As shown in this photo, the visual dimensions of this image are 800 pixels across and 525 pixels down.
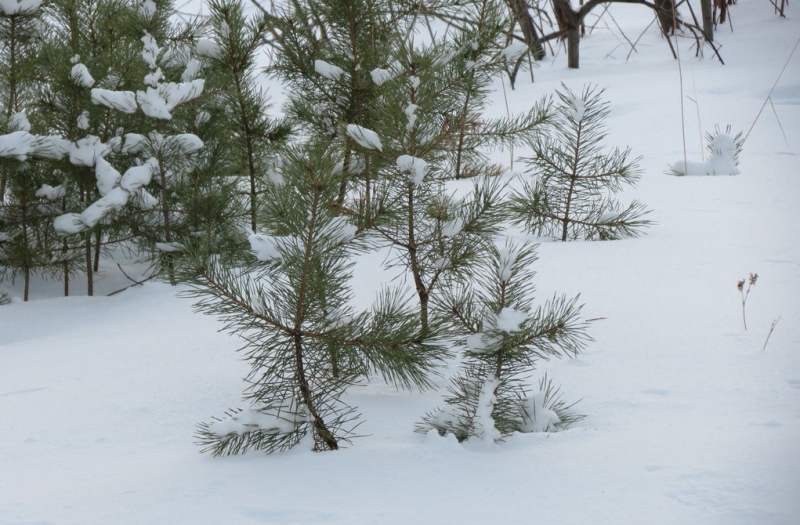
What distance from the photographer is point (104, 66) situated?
323 cm

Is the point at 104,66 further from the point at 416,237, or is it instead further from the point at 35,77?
the point at 416,237

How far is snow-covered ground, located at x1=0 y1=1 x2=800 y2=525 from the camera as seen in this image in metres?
1.28

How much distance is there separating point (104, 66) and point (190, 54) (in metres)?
0.47

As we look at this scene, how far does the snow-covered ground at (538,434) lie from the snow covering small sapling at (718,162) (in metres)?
0.07

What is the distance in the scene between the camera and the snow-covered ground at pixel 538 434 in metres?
1.28

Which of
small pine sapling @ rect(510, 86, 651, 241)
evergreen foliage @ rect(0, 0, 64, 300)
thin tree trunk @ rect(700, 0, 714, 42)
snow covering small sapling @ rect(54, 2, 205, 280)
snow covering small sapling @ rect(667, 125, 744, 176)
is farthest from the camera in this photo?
thin tree trunk @ rect(700, 0, 714, 42)

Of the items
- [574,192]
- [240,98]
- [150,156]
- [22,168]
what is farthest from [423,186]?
[22,168]

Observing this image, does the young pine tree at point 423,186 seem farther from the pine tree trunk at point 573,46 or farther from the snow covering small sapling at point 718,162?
the pine tree trunk at point 573,46

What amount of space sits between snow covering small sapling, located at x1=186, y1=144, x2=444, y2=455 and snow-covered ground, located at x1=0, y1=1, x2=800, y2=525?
0.07 meters

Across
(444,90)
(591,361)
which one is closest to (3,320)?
(444,90)

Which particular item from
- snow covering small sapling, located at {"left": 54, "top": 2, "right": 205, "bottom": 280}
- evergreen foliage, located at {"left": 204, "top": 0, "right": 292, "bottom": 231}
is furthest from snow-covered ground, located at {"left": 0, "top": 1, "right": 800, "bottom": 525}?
evergreen foliage, located at {"left": 204, "top": 0, "right": 292, "bottom": 231}

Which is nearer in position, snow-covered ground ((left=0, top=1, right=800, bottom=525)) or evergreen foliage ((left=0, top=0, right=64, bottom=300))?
snow-covered ground ((left=0, top=1, right=800, bottom=525))

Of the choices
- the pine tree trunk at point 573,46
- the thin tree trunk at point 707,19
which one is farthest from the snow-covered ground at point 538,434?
the pine tree trunk at point 573,46

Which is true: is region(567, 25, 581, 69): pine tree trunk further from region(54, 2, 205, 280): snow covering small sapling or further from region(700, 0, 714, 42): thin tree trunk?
region(54, 2, 205, 280): snow covering small sapling
